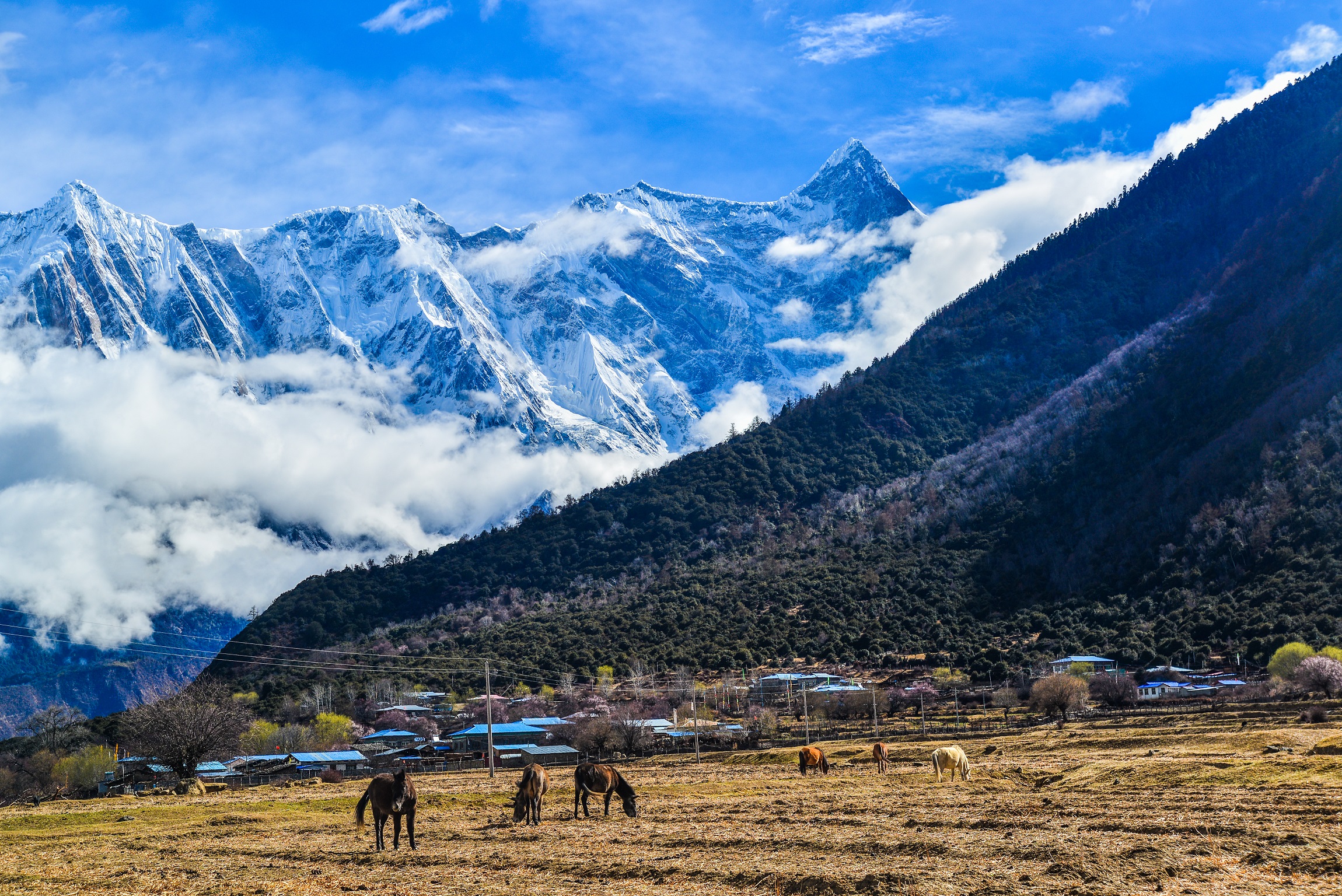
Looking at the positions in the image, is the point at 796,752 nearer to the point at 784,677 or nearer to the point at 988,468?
the point at 784,677

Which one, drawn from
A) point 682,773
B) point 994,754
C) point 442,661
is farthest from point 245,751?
point 994,754

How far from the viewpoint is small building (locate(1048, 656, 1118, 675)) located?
353 ft

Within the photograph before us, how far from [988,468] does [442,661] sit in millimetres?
98259

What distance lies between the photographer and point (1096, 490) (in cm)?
15900

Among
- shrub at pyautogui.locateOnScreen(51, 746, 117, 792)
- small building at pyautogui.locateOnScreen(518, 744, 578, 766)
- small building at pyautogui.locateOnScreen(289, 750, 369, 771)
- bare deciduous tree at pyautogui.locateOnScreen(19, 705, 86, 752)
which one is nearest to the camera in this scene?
small building at pyautogui.locateOnScreen(289, 750, 369, 771)

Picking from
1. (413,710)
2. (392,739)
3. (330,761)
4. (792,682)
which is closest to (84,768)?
(392,739)

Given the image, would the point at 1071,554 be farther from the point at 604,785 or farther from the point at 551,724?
the point at 604,785

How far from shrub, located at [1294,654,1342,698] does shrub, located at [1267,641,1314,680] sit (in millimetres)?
10364

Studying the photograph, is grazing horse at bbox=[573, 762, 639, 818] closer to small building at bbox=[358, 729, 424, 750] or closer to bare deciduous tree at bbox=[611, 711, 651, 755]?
bare deciduous tree at bbox=[611, 711, 651, 755]

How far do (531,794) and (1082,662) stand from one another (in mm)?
90036

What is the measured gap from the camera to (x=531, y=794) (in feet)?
105

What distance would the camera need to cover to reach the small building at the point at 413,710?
412ft

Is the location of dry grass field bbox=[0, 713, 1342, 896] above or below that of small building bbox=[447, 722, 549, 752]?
above

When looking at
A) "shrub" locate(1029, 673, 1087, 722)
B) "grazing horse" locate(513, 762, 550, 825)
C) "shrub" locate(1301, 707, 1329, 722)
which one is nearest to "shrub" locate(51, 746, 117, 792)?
"shrub" locate(1029, 673, 1087, 722)
